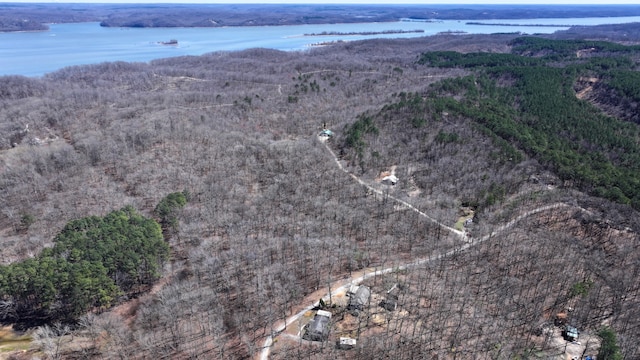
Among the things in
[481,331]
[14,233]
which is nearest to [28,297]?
[14,233]

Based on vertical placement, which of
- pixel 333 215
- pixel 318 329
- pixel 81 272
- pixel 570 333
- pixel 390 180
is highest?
pixel 390 180

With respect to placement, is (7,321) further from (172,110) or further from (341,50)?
(341,50)

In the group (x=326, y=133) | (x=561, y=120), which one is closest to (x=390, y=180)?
(x=326, y=133)

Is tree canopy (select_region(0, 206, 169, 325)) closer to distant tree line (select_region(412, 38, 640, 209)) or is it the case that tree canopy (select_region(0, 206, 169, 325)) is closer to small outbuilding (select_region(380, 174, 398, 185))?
small outbuilding (select_region(380, 174, 398, 185))

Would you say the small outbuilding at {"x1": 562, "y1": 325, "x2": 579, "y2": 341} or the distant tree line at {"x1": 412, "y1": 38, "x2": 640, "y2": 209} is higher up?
the distant tree line at {"x1": 412, "y1": 38, "x2": 640, "y2": 209}

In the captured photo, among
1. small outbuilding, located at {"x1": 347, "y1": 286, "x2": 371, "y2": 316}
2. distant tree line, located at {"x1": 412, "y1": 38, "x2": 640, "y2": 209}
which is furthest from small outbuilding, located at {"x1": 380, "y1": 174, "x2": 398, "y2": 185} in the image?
small outbuilding, located at {"x1": 347, "y1": 286, "x2": 371, "y2": 316}

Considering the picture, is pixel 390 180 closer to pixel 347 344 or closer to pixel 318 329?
pixel 318 329

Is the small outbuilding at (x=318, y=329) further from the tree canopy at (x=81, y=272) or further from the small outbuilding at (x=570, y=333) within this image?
the small outbuilding at (x=570, y=333)
